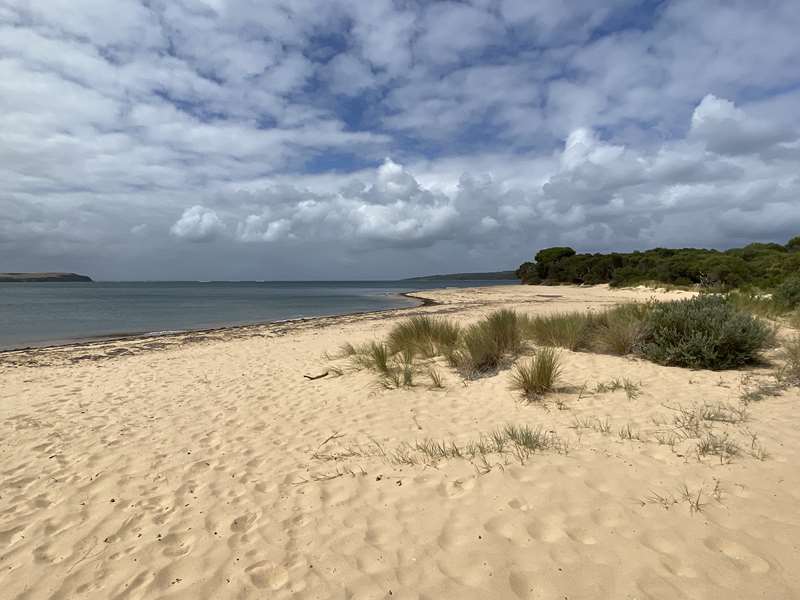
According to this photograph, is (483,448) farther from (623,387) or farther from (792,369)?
(792,369)

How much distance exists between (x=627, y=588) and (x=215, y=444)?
15.0 ft

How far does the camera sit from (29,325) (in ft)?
73.9

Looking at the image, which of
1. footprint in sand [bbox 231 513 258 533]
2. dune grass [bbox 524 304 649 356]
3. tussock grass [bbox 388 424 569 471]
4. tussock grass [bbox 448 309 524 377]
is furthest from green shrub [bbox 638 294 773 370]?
footprint in sand [bbox 231 513 258 533]

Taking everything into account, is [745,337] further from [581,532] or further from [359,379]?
[359,379]

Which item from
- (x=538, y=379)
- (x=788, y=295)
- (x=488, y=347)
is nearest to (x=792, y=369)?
(x=538, y=379)

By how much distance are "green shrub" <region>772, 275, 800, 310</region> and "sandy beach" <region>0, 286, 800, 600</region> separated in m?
7.89

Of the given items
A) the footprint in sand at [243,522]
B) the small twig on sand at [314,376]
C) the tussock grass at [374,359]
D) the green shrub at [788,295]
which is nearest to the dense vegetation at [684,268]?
the green shrub at [788,295]

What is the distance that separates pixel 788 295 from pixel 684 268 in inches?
1265

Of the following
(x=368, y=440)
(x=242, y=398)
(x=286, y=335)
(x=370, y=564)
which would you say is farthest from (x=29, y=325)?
(x=370, y=564)

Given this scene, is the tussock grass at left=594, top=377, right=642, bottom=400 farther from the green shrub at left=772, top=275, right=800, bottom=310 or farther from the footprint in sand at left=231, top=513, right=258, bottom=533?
the green shrub at left=772, top=275, right=800, bottom=310

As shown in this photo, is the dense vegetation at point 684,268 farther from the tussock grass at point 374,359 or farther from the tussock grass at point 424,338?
the tussock grass at point 374,359

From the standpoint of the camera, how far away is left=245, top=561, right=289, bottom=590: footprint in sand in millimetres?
2797

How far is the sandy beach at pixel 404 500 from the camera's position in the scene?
2.72m

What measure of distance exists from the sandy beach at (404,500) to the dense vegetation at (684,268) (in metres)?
11.6
